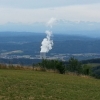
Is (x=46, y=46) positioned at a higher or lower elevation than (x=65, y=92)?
higher

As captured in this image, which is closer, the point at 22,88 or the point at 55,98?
the point at 55,98

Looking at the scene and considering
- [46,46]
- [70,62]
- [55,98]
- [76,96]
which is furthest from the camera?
[46,46]

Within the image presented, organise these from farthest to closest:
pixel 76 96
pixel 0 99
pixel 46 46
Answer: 1. pixel 46 46
2. pixel 76 96
3. pixel 0 99

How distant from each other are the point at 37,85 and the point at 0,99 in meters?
4.23

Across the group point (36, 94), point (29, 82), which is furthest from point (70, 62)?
point (36, 94)

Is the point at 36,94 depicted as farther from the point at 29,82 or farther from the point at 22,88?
the point at 29,82

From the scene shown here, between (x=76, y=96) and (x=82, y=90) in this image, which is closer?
(x=76, y=96)

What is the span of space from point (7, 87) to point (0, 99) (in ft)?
8.48

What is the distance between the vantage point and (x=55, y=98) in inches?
534

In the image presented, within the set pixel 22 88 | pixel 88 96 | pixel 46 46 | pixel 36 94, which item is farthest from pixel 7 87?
pixel 46 46

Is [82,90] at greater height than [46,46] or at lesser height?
lesser

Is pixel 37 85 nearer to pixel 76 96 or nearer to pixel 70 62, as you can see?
pixel 76 96

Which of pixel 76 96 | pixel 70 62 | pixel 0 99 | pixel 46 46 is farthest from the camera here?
pixel 46 46

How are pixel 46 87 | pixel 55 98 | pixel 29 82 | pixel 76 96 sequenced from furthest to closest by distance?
pixel 29 82 < pixel 46 87 < pixel 76 96 < pixel 55 98
